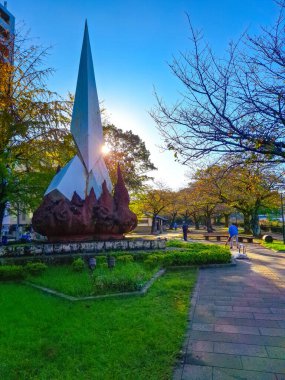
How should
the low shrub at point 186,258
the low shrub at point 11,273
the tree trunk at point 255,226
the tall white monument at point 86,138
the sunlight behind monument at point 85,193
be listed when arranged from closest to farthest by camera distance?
the low shrub at point 11,273 < the low shrub at point 186,258 < the sunlight behind monument at point 85,193 < the tall white monument at point 86,138 < the tree trunk at point 255,226

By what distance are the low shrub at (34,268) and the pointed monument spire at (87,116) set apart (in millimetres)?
5030

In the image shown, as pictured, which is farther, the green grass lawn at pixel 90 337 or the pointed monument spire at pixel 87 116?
the pointed monument spire at pixel 87 116

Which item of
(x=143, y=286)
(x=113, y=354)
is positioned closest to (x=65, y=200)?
(x=143, y=286)

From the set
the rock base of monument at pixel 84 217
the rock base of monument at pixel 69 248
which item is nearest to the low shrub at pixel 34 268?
the rock base of monument at pixel 69 248

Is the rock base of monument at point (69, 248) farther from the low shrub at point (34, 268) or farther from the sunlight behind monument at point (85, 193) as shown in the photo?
the low shrub at point (34, 268)

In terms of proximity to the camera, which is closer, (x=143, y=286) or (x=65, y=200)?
(x=143, y=286)

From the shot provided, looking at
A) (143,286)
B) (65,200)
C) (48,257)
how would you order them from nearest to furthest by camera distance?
(143,286) → (48,257) → (65,200)

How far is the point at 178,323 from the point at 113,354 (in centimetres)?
151

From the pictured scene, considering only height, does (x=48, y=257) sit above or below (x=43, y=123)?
below

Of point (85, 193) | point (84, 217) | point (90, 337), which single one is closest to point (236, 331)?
point (90, 337)

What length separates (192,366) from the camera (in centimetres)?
348

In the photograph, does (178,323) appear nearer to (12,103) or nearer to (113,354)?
(113,354)

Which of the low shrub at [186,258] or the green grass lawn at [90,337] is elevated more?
the low shrub at [186,258]

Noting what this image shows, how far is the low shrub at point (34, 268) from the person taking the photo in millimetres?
8250
